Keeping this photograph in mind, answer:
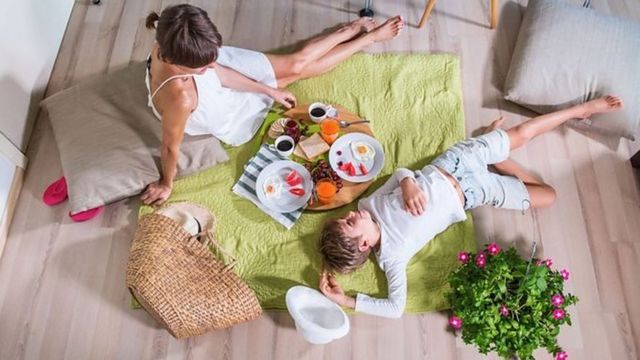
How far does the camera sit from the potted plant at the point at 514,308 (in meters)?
1.91

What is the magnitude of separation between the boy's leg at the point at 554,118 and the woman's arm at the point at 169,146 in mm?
1454

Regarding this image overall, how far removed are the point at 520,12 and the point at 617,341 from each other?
70.1 inches

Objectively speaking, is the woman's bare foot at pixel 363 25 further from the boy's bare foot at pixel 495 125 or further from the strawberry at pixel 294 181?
the strawberry at pixel 294 181

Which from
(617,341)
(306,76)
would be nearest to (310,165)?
(306,76)

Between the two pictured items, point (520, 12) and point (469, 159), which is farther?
point (520, 12)

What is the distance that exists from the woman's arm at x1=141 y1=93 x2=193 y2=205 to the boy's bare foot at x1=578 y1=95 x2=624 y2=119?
1.79 m

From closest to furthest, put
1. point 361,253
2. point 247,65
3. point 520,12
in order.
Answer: point 361,253
point 247,65
point 520,12

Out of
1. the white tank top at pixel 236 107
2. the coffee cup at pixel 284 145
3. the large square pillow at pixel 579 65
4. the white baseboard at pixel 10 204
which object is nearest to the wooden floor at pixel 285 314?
the white baseboard at pixel 10 204

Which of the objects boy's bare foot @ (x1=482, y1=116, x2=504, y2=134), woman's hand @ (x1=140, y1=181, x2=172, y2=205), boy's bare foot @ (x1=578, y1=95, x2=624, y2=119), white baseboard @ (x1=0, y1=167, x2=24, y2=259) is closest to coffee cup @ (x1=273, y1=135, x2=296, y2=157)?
woman's hand @ (x1=140, y1=181, x2=172, y2=205)

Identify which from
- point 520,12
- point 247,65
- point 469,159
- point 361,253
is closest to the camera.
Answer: point 361,253

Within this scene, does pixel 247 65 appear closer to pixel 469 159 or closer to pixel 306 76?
pixel 306 76

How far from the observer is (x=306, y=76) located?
2703mm

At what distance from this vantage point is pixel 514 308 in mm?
1922

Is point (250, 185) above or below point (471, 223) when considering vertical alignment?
above
